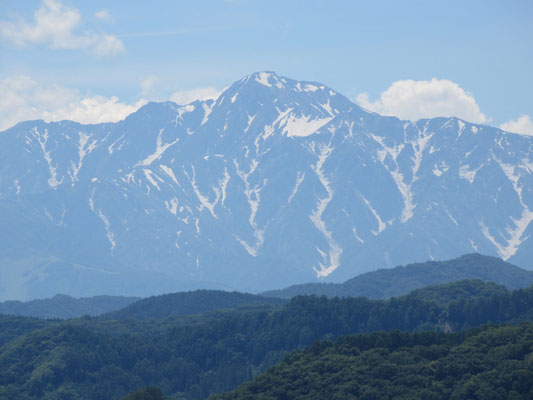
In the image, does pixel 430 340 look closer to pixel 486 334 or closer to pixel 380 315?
pixel 486 334

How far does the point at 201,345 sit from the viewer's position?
155m

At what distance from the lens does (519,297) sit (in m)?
150

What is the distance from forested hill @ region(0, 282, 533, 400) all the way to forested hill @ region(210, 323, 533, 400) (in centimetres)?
3798

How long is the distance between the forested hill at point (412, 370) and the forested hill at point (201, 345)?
1495 inches

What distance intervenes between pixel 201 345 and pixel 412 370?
70.0m

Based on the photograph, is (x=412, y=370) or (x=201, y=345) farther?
(x=201, y=345)

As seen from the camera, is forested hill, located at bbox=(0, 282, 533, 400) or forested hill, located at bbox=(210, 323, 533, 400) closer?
forested hill, located at bbox=(210, 323, 533, 400)

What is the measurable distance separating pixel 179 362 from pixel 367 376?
62246mm

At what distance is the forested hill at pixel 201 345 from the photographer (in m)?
134

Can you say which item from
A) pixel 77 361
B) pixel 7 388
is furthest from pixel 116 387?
pixel 7 388

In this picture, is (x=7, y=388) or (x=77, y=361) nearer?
(x=7, y=388)

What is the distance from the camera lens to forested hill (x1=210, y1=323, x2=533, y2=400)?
270ft

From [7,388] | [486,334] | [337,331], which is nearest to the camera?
[486,334]

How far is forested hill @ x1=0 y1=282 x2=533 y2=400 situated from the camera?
134m
